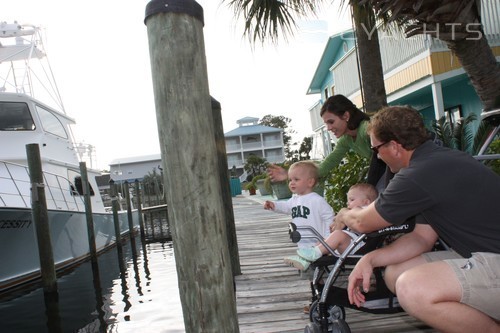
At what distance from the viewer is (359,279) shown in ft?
7.63

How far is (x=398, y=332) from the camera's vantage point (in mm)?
2936

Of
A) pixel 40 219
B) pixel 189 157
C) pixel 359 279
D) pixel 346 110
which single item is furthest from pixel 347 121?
pixel 40 219

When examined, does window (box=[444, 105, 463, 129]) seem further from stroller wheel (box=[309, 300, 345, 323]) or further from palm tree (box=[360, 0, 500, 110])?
stroller wheel (box=[309, 300, 345, 323])

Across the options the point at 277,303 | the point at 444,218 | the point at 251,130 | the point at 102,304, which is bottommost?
the point at 102,304

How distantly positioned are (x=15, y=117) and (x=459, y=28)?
11129 mm

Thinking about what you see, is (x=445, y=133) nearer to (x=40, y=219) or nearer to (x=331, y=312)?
(x=331, y=312)

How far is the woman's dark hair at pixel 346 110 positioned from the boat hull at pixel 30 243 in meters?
7.81

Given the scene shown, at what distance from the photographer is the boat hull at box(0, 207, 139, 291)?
372 inches

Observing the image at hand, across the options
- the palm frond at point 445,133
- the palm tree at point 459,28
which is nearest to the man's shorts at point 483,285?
the palm tree at point 459,28

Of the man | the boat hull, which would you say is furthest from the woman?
the boat hull

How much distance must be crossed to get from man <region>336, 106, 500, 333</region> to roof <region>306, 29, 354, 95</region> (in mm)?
16601

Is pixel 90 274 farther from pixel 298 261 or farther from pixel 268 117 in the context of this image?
pixel 268 117

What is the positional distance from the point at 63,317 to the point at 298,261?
5728mm

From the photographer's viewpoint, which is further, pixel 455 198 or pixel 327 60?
pixel 327 60
